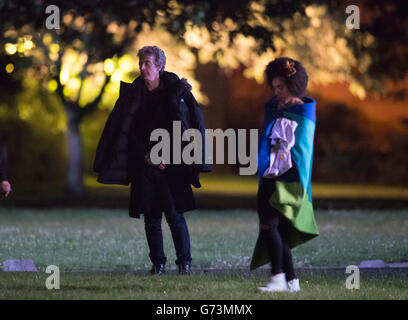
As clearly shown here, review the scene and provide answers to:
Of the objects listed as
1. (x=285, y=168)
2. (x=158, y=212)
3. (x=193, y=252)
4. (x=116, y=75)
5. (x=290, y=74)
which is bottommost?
(x=193, y=252)

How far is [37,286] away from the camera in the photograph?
26.9ft

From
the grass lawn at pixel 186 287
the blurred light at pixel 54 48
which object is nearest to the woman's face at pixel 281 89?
the grass lawn at pixel 186 287

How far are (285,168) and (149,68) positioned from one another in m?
2.09

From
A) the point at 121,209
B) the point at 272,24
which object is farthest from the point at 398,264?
the point at 272,24

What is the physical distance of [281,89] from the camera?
7.96m

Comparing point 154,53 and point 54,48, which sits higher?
point 54,48

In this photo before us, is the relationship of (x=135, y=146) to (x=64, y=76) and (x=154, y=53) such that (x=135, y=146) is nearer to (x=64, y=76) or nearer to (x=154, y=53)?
(x=154, y=53)

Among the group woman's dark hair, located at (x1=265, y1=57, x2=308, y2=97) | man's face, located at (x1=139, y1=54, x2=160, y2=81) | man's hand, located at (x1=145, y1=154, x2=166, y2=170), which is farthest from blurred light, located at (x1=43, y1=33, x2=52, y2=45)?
woman's dark hair, located at (x1=265, y1=57, x2=308, y2=97)

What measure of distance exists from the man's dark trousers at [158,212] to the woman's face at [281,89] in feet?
5.95

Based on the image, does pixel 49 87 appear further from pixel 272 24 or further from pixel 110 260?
pixel 110 260

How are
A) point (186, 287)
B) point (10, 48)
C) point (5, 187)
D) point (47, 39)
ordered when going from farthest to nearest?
point (47, 39)
point (10, 48)
point (5, 187)
point (186, 287)

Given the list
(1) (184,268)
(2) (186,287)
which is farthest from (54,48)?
(2) (186,287)

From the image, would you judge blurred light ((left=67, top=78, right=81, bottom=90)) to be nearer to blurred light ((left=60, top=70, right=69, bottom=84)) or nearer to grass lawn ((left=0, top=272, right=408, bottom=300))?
blurred light ((left=60, top=70, right=69, bottom=84))

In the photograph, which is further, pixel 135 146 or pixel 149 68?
pixel 135 146
